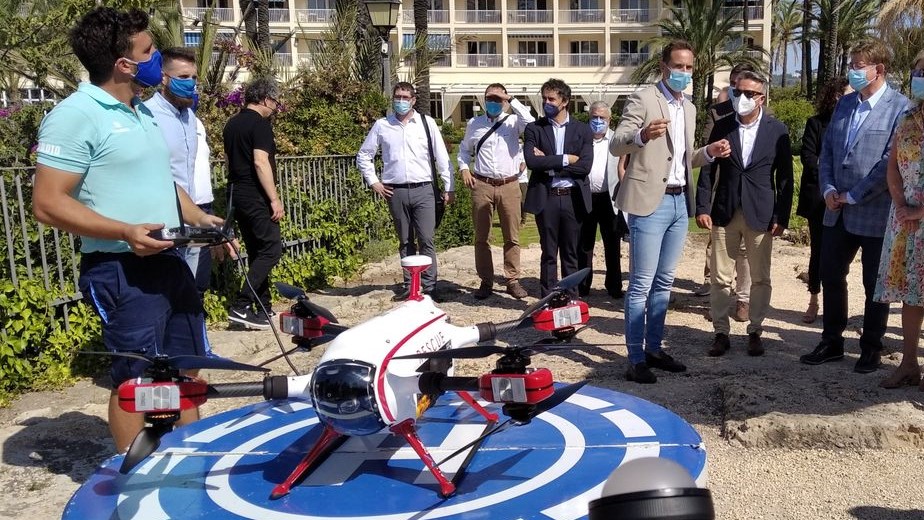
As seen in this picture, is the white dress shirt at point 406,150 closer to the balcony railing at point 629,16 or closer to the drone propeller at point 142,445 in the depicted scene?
the drone propeller at point 142,445

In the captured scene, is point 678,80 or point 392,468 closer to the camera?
point 392,468

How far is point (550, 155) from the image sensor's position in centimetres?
805

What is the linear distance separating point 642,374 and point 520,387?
305 centimetres

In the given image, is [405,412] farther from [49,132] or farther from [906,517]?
[906,517]

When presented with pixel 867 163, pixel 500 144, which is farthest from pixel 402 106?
pixel 867 163

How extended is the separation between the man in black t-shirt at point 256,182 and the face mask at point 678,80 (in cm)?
375

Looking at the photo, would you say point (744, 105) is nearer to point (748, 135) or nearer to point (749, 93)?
point (749, 93)

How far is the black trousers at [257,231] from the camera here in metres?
7.68

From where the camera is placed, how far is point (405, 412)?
3.38 m

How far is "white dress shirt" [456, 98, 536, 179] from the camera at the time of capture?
868 centimetres

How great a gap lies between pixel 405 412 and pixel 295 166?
266 inches

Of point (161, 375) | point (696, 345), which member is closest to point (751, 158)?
point (696, 345)

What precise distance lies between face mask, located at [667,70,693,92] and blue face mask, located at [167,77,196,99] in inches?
133

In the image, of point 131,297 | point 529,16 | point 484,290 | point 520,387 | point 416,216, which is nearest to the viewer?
point 520,387
